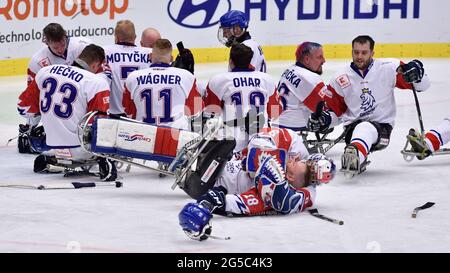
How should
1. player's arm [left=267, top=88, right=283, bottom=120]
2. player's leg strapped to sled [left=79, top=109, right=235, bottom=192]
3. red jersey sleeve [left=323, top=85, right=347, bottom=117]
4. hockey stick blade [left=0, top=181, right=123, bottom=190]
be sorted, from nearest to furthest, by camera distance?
player's leg strapped to sled [left=79, top=109, right=235, bottom=192]
hockey stick blade [left=0, top=181, right=123, bottom=190]
player's arm [left=267, top=88, right=283, bottom=120]
red jersey sleeve [left=323, top=85, right=347, bottom=117]

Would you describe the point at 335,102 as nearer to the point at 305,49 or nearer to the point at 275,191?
the point at 305,49

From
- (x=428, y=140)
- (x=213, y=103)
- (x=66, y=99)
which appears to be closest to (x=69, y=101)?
(x=66, y=99)

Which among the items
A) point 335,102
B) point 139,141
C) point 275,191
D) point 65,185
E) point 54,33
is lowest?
point 65,185

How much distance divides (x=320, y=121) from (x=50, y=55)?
254 cm

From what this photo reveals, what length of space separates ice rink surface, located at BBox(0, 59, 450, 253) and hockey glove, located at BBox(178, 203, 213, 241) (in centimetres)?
10

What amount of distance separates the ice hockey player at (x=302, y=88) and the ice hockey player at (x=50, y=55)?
189cm

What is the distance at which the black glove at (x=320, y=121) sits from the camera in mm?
8814

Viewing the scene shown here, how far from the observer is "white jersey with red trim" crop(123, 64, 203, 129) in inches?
327

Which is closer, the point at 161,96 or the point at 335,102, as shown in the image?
the point at 161,96

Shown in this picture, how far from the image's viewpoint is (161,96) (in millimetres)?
8297

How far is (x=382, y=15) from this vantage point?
1628cm

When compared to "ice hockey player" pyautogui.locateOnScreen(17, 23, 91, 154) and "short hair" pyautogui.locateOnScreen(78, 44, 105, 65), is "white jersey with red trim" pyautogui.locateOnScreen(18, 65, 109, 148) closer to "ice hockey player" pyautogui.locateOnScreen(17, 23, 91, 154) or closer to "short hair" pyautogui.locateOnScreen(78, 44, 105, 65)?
"short hair" pyautogui.locateOnScreen(78, 44, 105, 65)

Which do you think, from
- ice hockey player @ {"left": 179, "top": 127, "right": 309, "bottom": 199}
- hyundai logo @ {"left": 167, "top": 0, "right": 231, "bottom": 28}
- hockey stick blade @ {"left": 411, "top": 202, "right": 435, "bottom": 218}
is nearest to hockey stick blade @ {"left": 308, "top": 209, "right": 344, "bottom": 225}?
ice hockey player @ {"left": 179, "top": 127, "right": 309, "bottom": 199}

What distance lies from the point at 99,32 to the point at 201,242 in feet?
29.7
